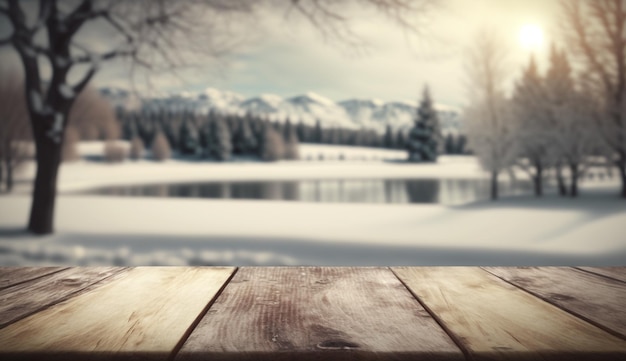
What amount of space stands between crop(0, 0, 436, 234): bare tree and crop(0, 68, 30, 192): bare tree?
0.06 meters

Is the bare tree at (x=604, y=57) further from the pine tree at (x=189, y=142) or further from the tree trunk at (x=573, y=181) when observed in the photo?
the pine tree at (x=189, y=142)

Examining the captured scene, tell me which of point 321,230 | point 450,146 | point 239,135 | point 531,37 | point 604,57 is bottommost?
point 321,230

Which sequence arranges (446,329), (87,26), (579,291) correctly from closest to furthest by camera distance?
(446,329)
(579,291)
(87,26)

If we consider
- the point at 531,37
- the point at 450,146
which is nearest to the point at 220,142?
the point at 450,146

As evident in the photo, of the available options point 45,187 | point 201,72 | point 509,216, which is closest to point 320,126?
point 201,72

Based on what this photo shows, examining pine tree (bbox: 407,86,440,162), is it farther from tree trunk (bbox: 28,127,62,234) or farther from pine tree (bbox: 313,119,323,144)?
tree trunk (bbox: 28,127,62,234)

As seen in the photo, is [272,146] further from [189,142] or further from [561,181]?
[561,181]

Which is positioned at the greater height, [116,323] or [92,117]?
[92,117]

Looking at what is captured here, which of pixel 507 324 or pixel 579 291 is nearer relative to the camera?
pixel 507 324

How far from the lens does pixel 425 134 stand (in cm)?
262

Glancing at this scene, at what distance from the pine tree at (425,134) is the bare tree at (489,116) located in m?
0.22

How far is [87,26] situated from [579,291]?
2.75 meters

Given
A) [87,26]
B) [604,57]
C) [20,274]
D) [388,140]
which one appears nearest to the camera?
[20,274]

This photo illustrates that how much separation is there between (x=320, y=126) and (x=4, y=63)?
188 centimetres
